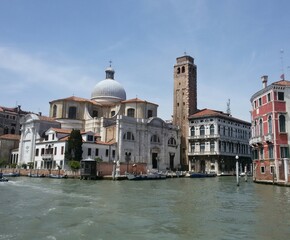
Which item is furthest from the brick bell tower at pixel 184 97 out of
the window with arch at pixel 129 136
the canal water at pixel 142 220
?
the canal water at pixel 142 220

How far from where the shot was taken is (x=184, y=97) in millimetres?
53312

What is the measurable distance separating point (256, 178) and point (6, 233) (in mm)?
25414

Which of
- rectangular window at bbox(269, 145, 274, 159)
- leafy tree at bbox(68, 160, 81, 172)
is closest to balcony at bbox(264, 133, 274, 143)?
rectangular window at bbox(269, 145, 274, 159)

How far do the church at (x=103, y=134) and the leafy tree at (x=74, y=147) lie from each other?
1.17 m

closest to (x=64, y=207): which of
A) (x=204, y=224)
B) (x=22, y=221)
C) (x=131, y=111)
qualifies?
(x=22, y=221)

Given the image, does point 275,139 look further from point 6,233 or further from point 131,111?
point 131,111

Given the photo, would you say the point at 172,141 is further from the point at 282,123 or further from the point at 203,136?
the point at 282,123

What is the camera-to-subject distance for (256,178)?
97.6 ft

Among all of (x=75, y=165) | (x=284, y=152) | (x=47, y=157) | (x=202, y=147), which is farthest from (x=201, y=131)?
(x=284, y=152)

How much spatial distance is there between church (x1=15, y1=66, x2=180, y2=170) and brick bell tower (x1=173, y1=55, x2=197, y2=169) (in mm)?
1652

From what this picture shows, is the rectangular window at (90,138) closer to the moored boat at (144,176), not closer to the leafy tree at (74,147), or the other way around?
the leafy tree at (74,147)

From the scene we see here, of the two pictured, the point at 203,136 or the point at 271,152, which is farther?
the point at 203,136

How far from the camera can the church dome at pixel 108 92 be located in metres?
54.5

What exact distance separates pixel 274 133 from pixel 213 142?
2381 cm
